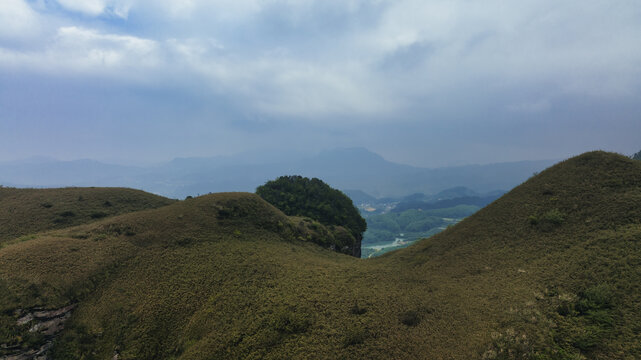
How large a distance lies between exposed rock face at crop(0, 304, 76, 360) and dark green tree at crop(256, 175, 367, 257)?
47881mm

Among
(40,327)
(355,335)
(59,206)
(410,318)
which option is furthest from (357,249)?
(59,206)

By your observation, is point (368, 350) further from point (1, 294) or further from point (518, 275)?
point (1, 294)

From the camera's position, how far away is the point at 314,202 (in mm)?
66375

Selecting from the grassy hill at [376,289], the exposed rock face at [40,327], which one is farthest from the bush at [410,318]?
the exposed rock face at [40,327]

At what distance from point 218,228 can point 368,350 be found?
71.3 feet

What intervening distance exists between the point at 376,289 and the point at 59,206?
135 feet

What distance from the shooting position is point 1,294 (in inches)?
568

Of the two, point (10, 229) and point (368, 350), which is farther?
point (10, 229)

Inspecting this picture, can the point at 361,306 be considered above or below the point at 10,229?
below

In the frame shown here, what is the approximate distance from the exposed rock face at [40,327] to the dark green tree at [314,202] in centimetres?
4788

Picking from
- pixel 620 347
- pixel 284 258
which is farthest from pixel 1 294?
pixel 620 347

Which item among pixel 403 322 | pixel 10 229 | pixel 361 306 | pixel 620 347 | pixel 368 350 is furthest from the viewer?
pixel 10 229

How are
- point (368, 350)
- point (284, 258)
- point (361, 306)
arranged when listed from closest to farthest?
point (368, 350), point (361, 306), point (284, 258)

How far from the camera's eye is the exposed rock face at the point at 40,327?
13227mm
